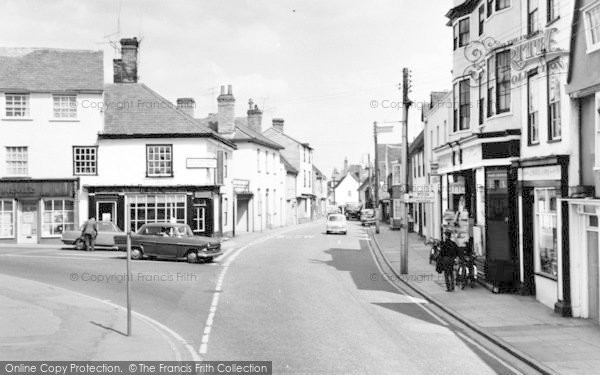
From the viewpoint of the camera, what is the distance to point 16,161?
3534 cm

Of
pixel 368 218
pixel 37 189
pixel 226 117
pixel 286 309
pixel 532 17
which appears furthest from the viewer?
pixel 368 218

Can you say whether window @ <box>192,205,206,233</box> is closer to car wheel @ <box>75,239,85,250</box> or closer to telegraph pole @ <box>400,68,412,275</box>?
car wheel @ <box>75,239,85,250</box>

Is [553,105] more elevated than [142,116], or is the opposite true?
[142,116]

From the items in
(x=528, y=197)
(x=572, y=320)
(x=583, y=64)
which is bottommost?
(x=572, y=320)

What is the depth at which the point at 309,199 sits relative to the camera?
277 ft

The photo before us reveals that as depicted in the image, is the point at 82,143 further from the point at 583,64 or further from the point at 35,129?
the point at 583,64

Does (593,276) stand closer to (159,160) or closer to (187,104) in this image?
(159,160)

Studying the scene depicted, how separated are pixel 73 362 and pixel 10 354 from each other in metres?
1.25

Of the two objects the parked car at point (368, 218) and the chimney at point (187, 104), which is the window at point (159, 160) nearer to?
the chimney at point (187, 104)

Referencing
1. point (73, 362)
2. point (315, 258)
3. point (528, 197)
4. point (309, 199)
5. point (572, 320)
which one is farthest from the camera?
point (309, 199)

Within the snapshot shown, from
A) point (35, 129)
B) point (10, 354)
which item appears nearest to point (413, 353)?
point (10, 354)

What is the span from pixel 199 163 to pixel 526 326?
25.5 metres

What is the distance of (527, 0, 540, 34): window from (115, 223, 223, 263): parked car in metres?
14.9

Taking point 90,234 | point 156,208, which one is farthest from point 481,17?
point 156,208
